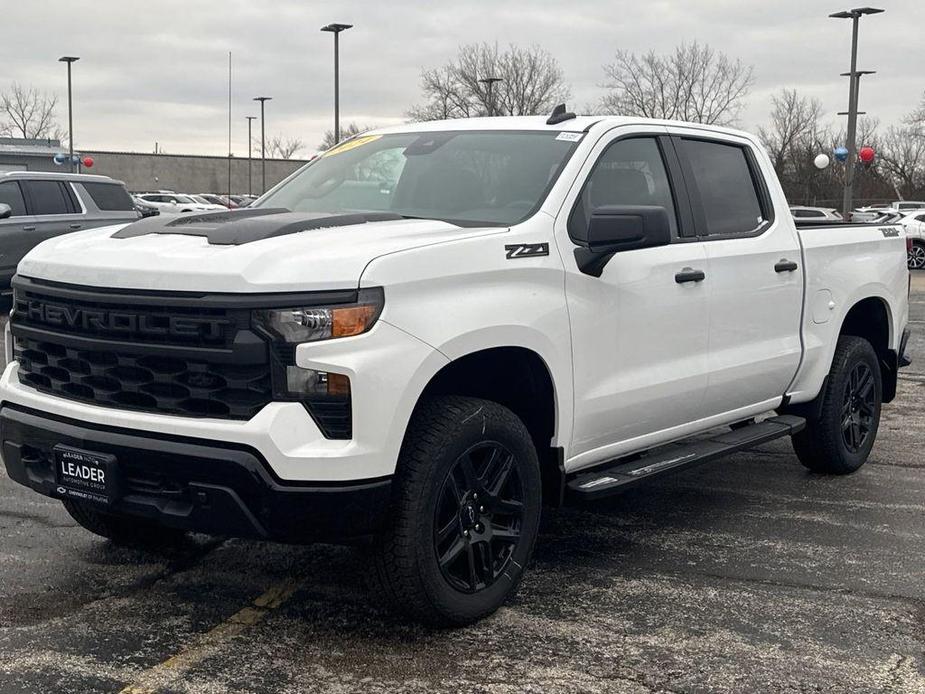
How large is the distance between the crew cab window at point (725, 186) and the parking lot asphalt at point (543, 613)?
4.70 ft

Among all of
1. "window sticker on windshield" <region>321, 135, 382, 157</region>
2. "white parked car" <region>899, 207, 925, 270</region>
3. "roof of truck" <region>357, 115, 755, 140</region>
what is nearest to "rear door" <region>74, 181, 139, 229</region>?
"window sticker on windshield" <region>321, 135, 382, 157</region>

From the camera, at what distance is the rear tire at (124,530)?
488 centimetres

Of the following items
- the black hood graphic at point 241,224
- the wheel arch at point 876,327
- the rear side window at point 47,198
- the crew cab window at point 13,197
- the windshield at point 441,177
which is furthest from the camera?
the rear side window at point 47,198

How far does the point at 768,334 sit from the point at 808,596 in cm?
153

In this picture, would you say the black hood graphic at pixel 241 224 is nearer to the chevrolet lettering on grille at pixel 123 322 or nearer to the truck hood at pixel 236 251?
the truck hood at pixel 236 251

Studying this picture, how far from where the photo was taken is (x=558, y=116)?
5145mm

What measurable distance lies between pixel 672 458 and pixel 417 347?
1723 millimetres

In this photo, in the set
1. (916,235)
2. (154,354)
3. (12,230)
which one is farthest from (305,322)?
(916,235)

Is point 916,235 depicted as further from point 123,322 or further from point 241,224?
point 123,322

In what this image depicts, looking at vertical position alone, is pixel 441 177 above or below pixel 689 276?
above

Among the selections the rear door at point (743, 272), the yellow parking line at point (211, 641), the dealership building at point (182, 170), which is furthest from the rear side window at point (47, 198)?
the dealership building at point (182, 170)

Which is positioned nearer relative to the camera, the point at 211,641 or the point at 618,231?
the point at 211,641

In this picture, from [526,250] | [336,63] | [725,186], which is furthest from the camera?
[336,63]

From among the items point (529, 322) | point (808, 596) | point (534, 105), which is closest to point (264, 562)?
point (529, 322)
